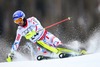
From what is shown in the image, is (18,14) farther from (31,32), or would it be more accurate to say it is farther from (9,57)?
(9,57)

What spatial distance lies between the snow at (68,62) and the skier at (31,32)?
0.42 feet

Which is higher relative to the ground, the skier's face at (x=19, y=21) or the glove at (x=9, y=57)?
the skier's face at (x=19, y=21)

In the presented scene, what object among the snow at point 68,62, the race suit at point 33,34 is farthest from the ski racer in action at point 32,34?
the snow at point 68,62

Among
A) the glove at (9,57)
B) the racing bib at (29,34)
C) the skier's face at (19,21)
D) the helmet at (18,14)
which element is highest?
the helmet at (18,14)

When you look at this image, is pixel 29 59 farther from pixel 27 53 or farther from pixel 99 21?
pixel 99 21

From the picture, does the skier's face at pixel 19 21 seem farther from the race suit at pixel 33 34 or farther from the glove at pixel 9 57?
the glove at pixel 9 57

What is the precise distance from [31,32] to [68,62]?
390 millimetres

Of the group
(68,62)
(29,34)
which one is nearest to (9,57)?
(29,34)

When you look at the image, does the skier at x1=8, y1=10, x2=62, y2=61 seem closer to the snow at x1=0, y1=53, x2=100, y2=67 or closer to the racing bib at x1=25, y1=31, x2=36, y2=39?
the racing bib at x1=25, y1=31, x2=36, y2=39

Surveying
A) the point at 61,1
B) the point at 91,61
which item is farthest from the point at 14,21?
the point at 91,61

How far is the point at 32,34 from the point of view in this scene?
15.3 feet

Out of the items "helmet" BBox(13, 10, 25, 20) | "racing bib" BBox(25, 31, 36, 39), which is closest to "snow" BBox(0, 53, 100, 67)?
"racing bib" BBox(25, 31, 36, 39)

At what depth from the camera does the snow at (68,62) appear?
4.38 m

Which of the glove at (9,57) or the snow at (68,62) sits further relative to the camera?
the glove at (9,57)
